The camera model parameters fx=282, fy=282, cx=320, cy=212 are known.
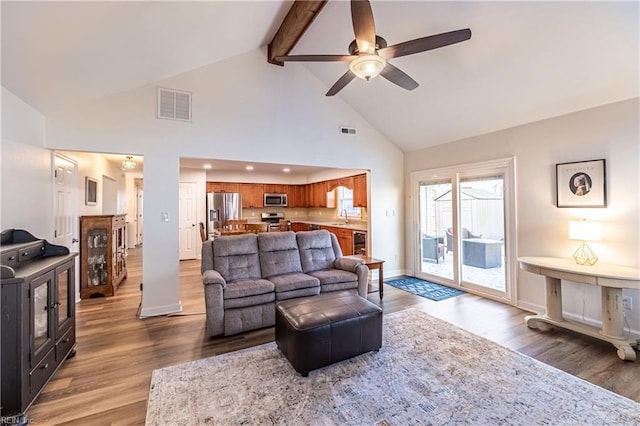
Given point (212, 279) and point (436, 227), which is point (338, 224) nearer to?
point (436, 227)

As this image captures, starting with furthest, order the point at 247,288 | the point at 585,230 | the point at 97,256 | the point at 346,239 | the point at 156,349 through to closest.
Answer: the point at 346,239
the point at 97,256
the point at 247,288
the point at 585,230
the point at 156,349

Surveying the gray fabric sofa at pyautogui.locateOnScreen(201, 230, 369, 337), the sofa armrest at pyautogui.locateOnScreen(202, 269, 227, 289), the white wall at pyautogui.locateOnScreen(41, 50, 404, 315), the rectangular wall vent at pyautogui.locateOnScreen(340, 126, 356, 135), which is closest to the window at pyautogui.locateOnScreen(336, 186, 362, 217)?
the white wall at pyautogui.locateOnScreen(41, 50, 404, 315)

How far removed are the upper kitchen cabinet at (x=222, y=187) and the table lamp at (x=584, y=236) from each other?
698 cm

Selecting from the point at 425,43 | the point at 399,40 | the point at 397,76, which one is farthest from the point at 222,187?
the point at 425,43

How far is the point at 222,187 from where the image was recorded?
25.2 ft

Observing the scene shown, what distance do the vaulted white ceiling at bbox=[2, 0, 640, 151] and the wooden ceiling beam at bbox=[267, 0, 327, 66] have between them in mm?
129

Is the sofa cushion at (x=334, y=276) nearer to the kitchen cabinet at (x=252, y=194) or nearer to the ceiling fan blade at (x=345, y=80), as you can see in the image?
the ceiling fan blade at (x=345, y=80)

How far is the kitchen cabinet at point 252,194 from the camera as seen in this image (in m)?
7.90

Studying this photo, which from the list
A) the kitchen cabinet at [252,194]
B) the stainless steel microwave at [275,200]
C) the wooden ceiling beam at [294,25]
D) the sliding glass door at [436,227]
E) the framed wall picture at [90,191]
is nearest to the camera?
the wooden ceiling beam at [294,25]

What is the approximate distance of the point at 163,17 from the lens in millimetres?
2590

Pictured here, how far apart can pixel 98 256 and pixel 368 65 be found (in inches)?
190

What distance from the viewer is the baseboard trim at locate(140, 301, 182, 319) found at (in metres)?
3.59

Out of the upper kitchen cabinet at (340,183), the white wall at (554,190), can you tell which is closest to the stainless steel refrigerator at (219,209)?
the upper kitchen cabinet at (340,183)

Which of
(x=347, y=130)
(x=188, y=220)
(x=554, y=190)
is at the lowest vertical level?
(x=188, y=220)
